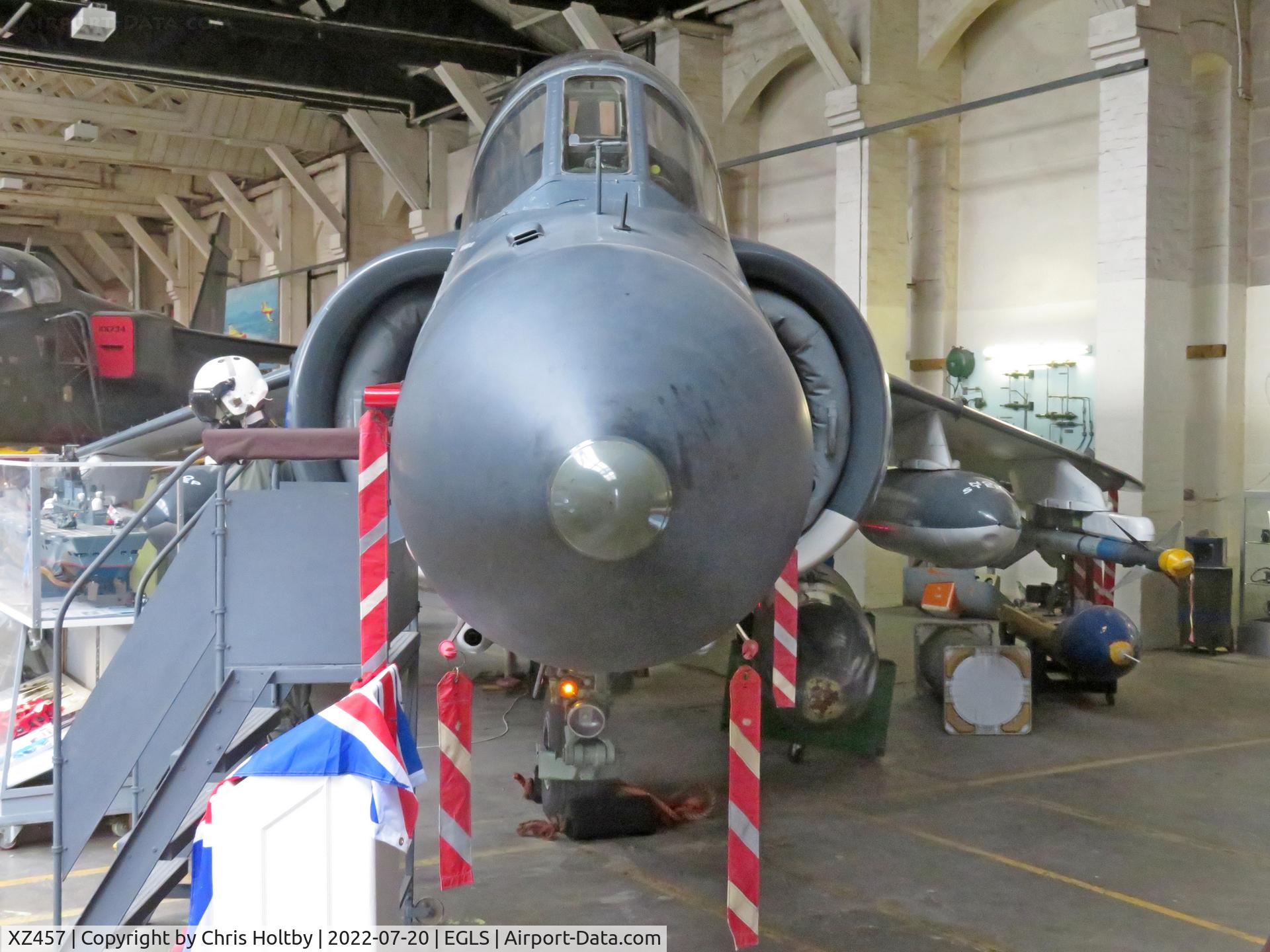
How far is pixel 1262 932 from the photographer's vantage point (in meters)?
4.43

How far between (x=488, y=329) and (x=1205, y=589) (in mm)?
10113

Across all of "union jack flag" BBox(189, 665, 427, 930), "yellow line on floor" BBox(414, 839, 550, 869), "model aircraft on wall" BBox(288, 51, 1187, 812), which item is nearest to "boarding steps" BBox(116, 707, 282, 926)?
"union jack flag" BBox(189, 665, 427, 930)

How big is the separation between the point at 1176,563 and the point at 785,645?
401cm

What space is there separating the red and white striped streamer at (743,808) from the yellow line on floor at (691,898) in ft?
1.17

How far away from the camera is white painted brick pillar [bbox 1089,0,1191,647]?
1018cm

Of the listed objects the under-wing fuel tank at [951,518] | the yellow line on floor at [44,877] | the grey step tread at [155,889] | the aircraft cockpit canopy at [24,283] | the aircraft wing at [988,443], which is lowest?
the yellow line on floor at [44,877]

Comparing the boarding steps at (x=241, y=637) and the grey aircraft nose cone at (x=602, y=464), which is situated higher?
the grey aircraft nose cone at (x=602, y=464)

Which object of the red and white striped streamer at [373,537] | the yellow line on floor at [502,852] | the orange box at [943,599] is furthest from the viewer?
the orange box at [943,599]

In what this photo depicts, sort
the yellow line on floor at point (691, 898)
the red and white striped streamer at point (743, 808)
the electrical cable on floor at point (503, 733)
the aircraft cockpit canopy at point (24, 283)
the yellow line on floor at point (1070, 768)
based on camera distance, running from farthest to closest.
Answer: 1. the aircraft cockpit canopy at point (24, 283)
2. the electrical cable on floor at point (503, 733)
3. the yellow line on floor at point (1070, 768)
4. the yellow line on floor at point (691, 898)
5. the red and white striped streamer at point (743, 808)

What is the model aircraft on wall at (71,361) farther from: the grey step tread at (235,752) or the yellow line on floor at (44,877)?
the grey step tread at (235,752)

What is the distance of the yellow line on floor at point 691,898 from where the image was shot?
4289mm

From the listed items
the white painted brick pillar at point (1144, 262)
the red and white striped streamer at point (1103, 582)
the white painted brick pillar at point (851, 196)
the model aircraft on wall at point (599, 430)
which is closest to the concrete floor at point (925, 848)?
the red and white striped streamer at point (1103, 582)

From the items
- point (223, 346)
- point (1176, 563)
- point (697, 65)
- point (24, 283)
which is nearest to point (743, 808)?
point (1176, 563)

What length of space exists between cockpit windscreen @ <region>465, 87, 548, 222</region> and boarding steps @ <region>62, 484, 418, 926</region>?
3.73ft
